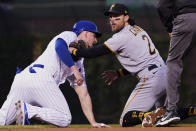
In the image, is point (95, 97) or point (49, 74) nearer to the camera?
point (49, 74)

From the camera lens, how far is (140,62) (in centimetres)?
769

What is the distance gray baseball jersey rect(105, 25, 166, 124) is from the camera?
24.9 ft

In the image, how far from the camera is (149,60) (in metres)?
7.73

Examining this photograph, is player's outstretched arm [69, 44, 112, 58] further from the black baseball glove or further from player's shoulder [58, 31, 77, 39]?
player's shoulder [58, 31, 77, 39]

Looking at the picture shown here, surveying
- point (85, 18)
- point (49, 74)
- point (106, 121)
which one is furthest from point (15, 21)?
point (49, 74)

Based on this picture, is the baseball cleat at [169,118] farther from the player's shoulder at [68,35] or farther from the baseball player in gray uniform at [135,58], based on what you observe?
the player's shoulder at [68,35]

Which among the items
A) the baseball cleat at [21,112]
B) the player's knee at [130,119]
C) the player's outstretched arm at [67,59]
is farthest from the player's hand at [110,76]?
the baseball cleat at [21,112]

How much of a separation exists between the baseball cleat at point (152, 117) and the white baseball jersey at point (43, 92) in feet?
2.99

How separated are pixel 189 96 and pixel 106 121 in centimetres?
187

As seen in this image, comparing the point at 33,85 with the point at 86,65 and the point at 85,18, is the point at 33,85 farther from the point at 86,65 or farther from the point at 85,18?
the point at 85,18

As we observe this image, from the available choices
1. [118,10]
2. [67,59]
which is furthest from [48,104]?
[118,10]

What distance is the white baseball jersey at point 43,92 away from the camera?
749 centimetres

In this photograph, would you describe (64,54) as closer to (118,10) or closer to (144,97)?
(118,10)

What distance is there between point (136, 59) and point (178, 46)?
30.4 inches
